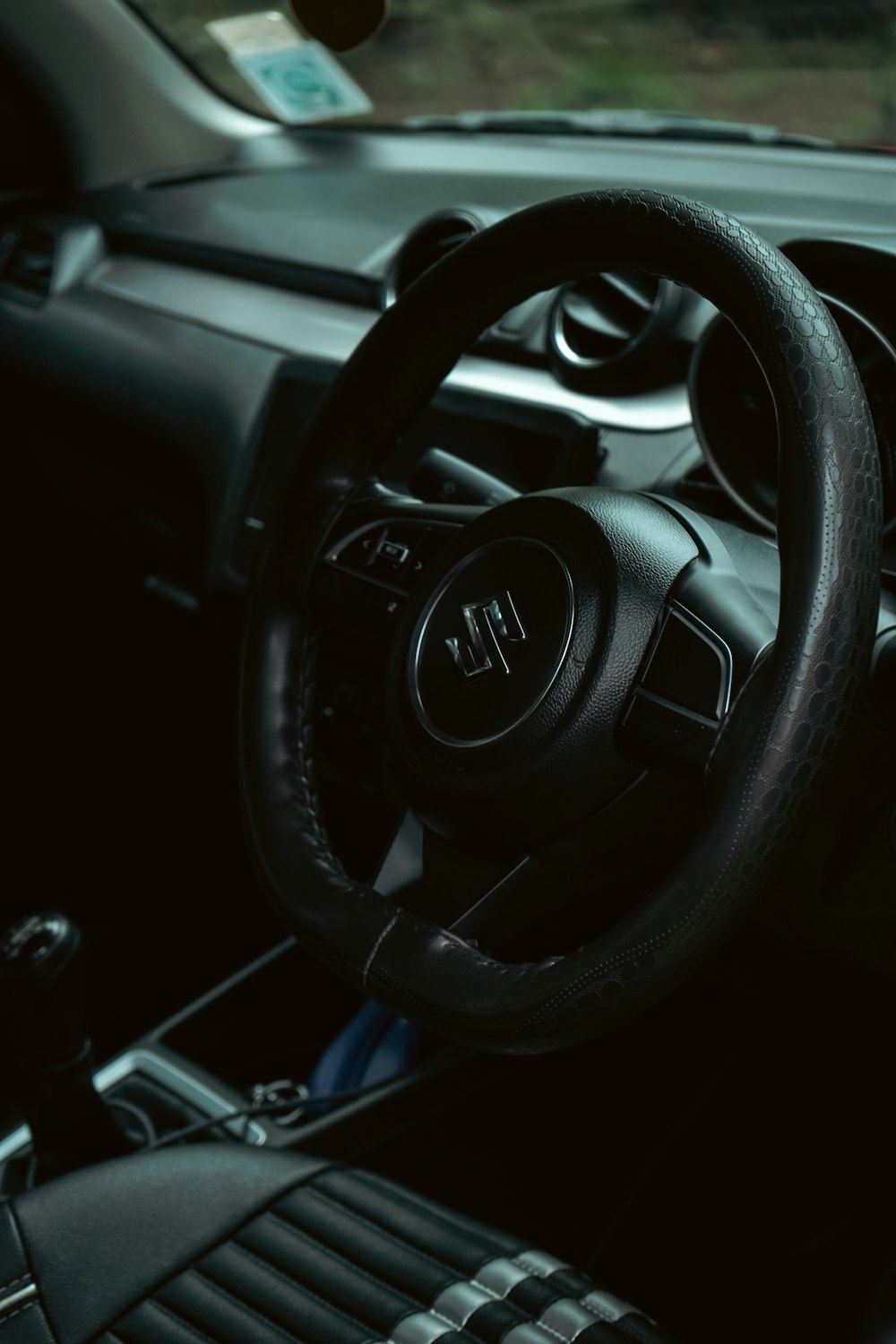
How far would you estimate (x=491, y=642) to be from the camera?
893 mm

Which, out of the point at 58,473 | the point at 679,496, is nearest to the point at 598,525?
the point at 679,496

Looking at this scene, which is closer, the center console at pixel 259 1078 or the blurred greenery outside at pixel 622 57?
the center console at pixel 259 1078

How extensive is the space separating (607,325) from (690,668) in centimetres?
63

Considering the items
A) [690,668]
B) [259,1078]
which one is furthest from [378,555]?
[259,1078]

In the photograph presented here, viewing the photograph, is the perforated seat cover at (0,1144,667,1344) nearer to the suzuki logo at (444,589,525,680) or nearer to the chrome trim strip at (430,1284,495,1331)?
the chrome trim strip at (430,1284,495,1331)

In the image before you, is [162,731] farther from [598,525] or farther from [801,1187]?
[598,525]

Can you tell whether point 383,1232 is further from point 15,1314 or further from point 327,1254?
point 15,1314

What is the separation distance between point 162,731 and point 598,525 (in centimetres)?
126

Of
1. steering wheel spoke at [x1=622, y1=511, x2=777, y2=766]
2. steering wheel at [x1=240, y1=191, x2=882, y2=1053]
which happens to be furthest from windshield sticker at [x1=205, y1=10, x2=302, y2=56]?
steering wheel spoke at [x1=622, y1=511, x2=777, y2=766]

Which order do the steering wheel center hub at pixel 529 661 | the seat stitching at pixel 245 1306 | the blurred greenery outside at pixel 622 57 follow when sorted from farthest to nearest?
the blurred greenery outside at pixel 622 57, the seat stitching at pixel 245 1306, the steering wheel center hub at pixel 529 661

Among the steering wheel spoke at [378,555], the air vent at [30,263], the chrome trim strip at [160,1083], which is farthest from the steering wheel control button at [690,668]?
the air vent at [30,263]

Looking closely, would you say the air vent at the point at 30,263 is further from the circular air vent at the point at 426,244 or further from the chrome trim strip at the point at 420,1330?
the chrome trim strip at the point at 420,1330

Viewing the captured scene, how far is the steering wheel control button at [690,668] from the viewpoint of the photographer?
772 mm

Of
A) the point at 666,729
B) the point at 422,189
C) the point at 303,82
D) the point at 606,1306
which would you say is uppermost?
the point at 303,82
